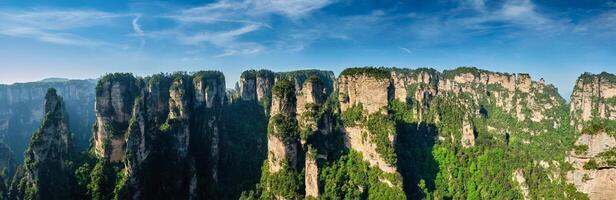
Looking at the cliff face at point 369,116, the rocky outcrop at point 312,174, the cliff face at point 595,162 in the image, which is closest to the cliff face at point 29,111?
the rocky outcrop at point 312,174

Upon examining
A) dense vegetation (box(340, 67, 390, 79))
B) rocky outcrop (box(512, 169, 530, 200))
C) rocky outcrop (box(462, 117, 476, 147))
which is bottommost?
rocky outcrop (box(512, 169, 530, 200))

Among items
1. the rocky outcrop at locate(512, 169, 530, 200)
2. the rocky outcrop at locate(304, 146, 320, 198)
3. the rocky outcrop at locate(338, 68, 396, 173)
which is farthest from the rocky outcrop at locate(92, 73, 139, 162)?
the rocky outcrop at locate(512, 169, 530, 200)

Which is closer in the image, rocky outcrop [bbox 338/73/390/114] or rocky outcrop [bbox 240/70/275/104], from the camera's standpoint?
rocky outcrop [bbox 338/73/390/114]

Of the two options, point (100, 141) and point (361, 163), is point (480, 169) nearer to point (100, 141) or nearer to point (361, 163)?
point (361, 163)

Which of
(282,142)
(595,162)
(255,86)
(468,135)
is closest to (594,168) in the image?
(595,162)

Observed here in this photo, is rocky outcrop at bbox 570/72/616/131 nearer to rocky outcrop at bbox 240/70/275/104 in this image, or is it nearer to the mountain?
Answer: the mountain

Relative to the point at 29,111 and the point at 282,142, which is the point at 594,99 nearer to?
the point at 282,142
